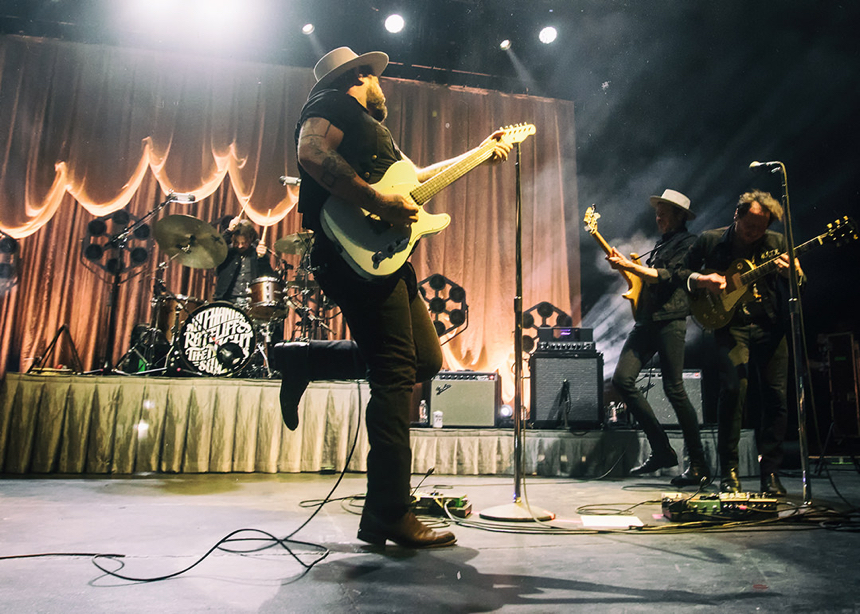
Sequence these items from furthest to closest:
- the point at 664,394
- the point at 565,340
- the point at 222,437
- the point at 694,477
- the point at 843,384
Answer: the point at 843,384
the point at 565,340
the point at 664,394
the point at 222,437
the point at 694,477

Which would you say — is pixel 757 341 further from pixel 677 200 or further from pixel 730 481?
pixel 677 200

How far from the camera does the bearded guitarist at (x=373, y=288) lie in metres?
2.04

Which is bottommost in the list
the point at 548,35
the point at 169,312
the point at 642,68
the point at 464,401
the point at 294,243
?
the point at 464,401

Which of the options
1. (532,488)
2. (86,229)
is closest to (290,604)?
(532,488)

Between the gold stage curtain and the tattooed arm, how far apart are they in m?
4.93

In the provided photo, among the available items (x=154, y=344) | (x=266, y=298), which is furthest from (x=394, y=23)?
(x=154, y=344)

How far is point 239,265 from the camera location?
6.41 m

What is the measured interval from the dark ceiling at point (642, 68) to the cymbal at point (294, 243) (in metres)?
2.83

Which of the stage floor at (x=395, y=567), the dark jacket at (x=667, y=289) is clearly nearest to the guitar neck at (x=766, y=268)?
the dark jacket at (x=667, y=289)

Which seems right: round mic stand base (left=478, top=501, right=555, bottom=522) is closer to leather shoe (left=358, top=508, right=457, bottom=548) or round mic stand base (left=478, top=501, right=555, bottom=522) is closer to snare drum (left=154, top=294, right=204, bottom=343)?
leather shoe (left=358, top=508, right=457, bottom=548)

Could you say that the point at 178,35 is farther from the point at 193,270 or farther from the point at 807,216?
the point at 807,216

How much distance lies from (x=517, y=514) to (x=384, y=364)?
1.07m

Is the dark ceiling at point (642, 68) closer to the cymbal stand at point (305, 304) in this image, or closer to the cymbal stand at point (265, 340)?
the cymbal stand at point (305, 304)

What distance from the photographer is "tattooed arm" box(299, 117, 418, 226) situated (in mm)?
2033
